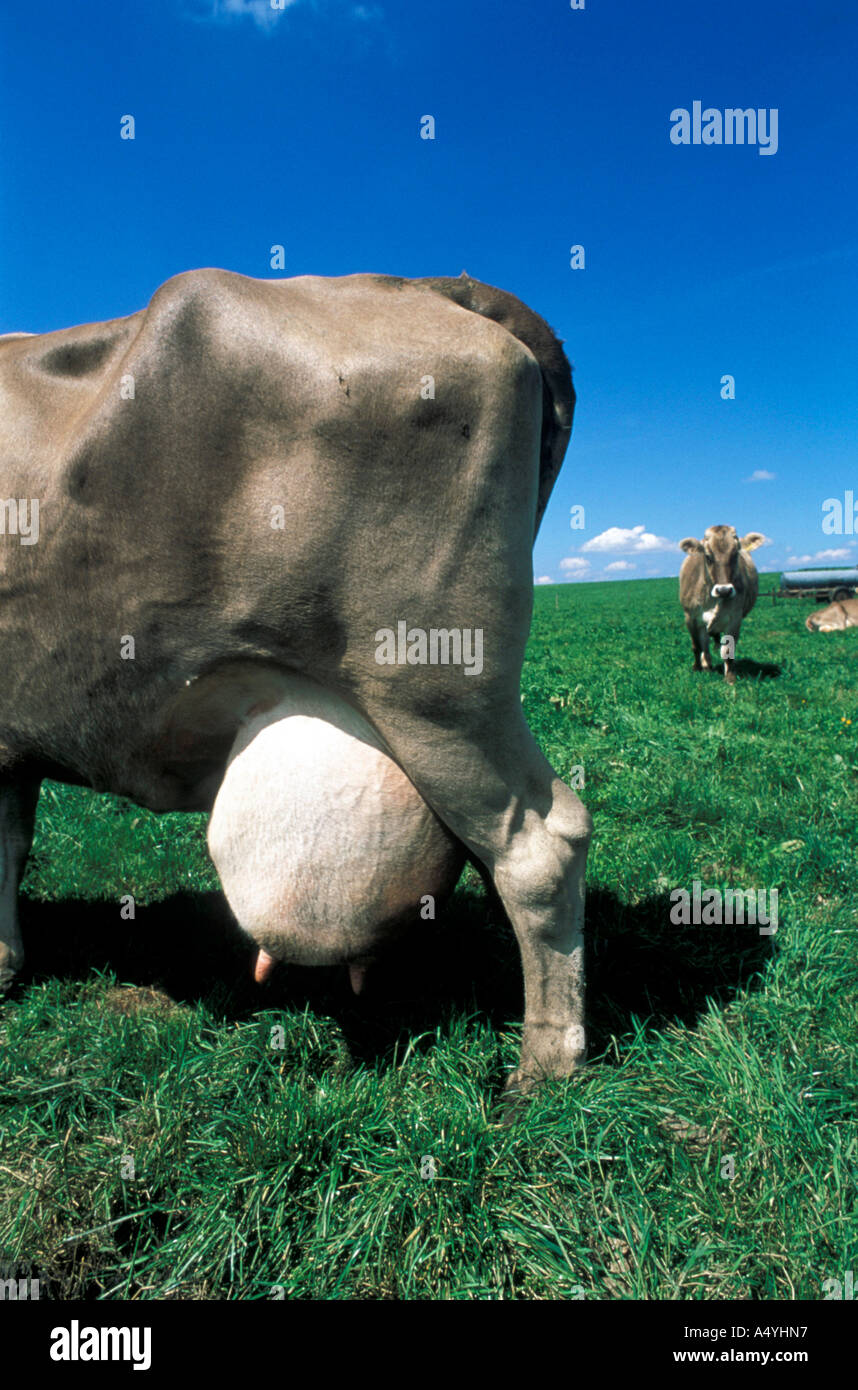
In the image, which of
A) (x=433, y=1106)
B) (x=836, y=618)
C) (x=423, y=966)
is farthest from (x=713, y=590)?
(x=433, y=1106)

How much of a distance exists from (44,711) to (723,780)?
4336 mm

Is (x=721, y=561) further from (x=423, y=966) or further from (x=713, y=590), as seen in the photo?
(x=423, y=966)

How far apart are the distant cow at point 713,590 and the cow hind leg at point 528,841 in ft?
31.8

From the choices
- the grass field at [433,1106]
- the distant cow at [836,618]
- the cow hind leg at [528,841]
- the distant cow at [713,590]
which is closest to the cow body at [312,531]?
the cow hind leg at [528,841]

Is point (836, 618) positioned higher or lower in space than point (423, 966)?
higher

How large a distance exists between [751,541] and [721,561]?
102 inches

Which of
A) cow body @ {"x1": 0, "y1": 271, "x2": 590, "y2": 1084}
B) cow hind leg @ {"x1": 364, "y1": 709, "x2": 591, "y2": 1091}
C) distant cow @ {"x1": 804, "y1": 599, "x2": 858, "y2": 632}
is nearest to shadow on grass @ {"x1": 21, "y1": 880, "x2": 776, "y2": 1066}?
cow hind leg @ {"x1": 364, "y1": 709, "x2": 591, "y2": 1091}

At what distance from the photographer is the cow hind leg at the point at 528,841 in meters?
2.10

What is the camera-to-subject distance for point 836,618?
19.1 meters

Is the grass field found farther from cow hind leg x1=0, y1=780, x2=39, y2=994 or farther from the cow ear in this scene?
the cow ear

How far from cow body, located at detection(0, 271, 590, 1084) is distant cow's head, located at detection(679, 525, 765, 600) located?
33.2 ft

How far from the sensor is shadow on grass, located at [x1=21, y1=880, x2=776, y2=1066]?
2.66 meters

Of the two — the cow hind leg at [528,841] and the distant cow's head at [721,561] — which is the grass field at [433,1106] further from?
the distant cow's head at [721,561]

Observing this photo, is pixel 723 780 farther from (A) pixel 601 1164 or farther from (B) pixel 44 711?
(B) pixel 44 711
